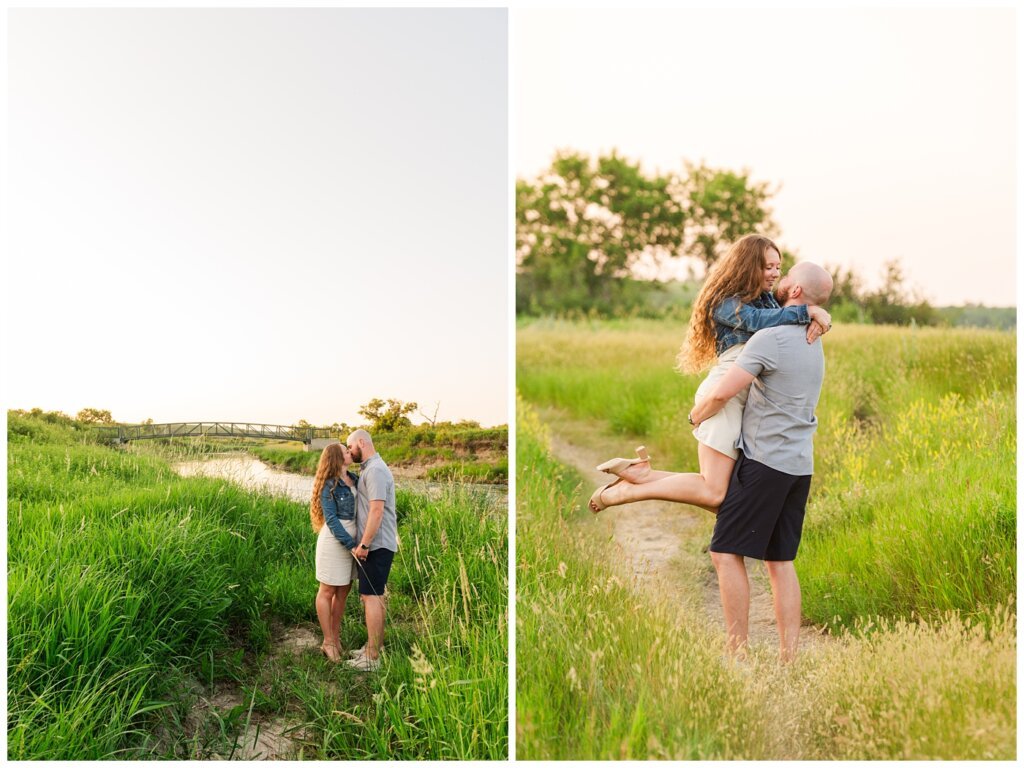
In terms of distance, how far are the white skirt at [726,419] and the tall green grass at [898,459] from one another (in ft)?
3.49

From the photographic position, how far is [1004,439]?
3.84 m

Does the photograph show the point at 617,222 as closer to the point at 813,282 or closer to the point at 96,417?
the point at 813,282

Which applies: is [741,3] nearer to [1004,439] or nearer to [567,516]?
[1004,439]

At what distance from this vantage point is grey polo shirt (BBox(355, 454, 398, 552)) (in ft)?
11.0

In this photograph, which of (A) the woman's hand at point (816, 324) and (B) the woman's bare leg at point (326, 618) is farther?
(B) the woman's bare leg at point (326, 618)

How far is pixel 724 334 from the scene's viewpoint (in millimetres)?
2975

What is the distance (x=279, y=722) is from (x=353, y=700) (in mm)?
319

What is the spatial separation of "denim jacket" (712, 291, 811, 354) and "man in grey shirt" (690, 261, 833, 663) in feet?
0.14

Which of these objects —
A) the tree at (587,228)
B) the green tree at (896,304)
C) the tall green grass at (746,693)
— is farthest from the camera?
the tree at (587,228)

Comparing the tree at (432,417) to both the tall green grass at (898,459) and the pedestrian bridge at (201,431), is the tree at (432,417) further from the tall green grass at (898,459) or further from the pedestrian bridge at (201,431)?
the tall green grass at (898,459)

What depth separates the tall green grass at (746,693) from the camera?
2521 mm

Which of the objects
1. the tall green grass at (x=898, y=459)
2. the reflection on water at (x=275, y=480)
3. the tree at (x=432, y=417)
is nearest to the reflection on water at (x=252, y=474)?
the reflection on water at (x=275, y=480)

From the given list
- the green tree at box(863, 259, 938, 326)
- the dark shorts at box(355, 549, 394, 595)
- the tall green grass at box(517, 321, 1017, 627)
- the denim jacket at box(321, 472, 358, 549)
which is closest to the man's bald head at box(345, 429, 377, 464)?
the denim jacket at box(321, 472, 358, 549)

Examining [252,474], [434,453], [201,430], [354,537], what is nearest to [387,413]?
[434,453]
